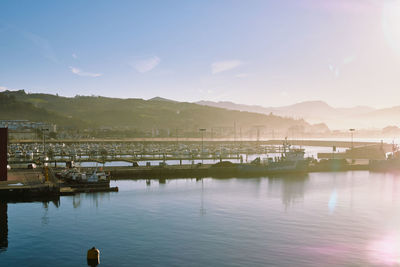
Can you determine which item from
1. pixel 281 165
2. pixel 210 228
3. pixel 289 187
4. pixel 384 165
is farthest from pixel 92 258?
pixel 384 165

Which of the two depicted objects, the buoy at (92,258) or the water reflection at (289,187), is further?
the water reflection at (289,187)

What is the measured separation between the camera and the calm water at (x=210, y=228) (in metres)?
24.6

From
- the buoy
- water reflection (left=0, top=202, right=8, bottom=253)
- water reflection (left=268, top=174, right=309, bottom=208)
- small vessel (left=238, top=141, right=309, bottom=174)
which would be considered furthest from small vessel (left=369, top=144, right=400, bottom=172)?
the buoy

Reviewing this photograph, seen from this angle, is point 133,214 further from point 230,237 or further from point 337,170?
point 337,170

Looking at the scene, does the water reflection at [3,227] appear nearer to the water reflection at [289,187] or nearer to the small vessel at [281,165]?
the water reflection at [289,187]

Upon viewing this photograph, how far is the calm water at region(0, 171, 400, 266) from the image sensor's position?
80.7 feet

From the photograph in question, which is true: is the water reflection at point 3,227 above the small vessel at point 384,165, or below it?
below

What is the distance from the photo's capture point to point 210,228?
103 ft

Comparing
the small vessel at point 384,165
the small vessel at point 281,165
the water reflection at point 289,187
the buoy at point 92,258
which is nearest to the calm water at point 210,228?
the water reflection at point 289,187

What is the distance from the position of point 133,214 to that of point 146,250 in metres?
11.1

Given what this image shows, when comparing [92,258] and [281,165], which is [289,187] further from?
[92,258]

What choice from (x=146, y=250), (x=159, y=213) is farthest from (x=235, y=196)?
(x=146, y=250)

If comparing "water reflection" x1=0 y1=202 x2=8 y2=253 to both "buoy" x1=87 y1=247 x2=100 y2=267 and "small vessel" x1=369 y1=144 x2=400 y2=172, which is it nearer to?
"buoy" x1=87 y1=247 x2=100 y2=267

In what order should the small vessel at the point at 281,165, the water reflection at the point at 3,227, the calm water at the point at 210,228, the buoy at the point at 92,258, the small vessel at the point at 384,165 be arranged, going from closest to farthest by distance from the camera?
1. the buoy at the point at 92,258
2. the calm water at the point at 210,228
3. the water reflection at the point at 3,227
4. the small vessel at the point at 281,165
5. the small vessel at the point at 384,165
